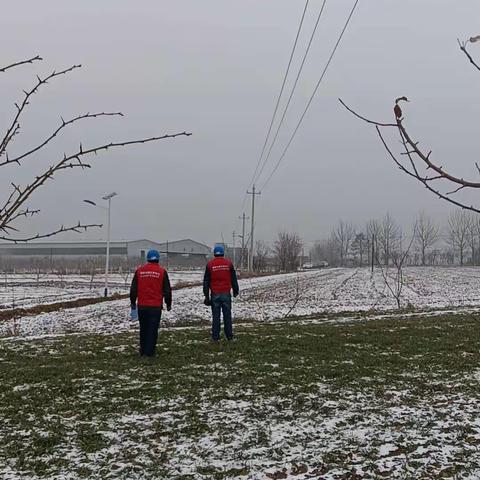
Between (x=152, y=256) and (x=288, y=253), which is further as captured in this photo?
(x=288, y=253)

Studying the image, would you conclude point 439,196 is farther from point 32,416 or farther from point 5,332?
point 5,332

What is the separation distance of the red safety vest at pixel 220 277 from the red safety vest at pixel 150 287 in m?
1.55

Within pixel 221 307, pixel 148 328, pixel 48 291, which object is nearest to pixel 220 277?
pixel 221 307

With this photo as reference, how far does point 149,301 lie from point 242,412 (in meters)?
3.49

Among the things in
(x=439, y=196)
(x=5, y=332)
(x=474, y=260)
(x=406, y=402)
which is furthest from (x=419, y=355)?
(x=474, y=260)

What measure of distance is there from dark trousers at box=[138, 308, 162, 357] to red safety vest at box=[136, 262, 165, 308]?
130 millimetres

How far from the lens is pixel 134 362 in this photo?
8.51 meters

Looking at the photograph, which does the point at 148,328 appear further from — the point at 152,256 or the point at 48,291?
the point at 48,291

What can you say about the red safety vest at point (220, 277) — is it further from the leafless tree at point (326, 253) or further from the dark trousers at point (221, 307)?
the leafless tree at point (326, 253)

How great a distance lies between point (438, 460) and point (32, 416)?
→ 13.4 feet

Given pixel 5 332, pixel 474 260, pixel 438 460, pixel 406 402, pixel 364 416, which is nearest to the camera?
pixel 438 460

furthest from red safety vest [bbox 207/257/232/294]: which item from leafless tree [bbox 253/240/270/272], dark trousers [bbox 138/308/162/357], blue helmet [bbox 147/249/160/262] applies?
leafless tree [bbox 253/240/270/272]

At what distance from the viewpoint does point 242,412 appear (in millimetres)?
5930

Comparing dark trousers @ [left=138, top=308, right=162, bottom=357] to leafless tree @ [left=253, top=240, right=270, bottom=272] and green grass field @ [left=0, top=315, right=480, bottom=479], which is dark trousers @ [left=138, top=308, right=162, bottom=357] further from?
leafless tree @ [left=253, top=240, right=270, bottom=272]
